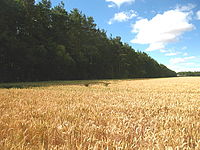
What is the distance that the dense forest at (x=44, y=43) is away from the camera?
86.4 feet

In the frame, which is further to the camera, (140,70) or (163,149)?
(140,70)

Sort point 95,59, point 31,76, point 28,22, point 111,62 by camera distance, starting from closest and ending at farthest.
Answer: point 28,22 → point 31,76 → point 95,59 → point 111,62

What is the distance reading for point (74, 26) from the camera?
43.1 m

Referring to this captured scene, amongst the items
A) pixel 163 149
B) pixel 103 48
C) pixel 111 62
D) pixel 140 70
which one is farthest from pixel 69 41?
pixel 140 70

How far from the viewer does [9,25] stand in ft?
88.8

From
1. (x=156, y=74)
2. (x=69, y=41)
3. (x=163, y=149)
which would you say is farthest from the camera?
(x=156, y=74)

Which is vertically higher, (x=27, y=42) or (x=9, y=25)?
(x=9, y=25)

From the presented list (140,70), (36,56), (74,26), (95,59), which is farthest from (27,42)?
(140,70)

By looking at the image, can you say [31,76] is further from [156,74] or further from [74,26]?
[156,74]

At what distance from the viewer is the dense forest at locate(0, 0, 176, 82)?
2633 centimetres

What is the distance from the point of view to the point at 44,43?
3158 centimetres

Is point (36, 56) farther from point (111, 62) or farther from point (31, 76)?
point (111, 62)

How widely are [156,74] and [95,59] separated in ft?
221

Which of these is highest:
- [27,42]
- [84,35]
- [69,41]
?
[84,35]
